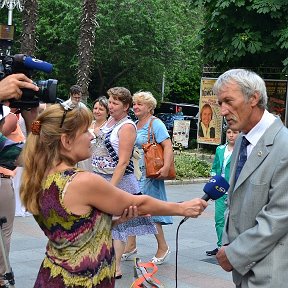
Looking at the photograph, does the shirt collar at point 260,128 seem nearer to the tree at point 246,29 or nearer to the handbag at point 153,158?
the handbag at point 153,158

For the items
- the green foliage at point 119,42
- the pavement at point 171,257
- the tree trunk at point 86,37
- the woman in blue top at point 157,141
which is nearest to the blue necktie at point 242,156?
the pavement at point 171,257

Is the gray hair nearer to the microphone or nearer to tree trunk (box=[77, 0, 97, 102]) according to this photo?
the microphone

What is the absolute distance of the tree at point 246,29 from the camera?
17969 millimetres

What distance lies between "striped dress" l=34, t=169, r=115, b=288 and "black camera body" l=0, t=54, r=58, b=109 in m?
0.39

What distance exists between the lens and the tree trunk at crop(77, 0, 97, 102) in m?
17.5

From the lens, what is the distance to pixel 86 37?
1797 centimetres

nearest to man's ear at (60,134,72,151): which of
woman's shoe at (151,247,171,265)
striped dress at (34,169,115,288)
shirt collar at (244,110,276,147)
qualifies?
striped dress at (34,169,115,288)

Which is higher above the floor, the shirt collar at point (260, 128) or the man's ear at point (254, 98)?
the man's ear at point (254, 98)

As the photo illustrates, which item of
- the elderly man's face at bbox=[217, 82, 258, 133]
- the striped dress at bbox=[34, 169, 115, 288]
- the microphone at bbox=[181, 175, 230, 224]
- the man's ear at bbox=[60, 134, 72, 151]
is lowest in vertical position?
the striped dress at bbox=[34, 169, 115, 288]

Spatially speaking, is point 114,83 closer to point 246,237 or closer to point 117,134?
point 117,134

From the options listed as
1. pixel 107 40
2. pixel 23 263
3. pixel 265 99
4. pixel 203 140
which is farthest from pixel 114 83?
pixel 265 99

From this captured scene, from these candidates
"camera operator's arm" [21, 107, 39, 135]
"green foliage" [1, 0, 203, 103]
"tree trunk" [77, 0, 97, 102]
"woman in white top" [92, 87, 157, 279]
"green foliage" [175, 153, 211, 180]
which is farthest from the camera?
"green foliage" [1, 0, 203, 103]

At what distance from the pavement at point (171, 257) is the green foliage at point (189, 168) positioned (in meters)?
4.99

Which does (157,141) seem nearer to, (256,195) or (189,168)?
(256,195)
